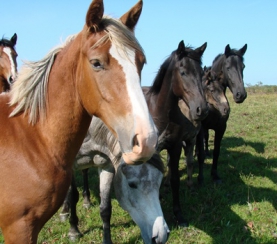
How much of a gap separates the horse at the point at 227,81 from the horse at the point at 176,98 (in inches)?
62.1

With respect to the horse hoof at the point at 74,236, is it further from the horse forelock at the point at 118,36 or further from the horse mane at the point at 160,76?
the horse forelock at the point at 118,36

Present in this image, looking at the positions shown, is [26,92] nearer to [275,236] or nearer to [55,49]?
[55,49]

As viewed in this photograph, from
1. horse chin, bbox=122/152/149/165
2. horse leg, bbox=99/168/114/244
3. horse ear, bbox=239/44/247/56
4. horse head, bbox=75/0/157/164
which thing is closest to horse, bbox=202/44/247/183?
horse ear, bbox=239/44/247/56

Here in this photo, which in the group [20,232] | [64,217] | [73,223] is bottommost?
[64,217]

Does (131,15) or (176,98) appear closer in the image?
(131,15)

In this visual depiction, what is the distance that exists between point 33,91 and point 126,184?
1.43 m

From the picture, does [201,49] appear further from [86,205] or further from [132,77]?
[132,77]

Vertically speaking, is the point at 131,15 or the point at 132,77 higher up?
the point at 131,15

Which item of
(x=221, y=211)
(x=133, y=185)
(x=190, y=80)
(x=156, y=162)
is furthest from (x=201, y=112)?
(x=133, y=185)

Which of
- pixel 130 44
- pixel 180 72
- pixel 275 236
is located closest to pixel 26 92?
pixel 130 44

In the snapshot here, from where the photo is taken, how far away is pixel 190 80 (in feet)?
14.6

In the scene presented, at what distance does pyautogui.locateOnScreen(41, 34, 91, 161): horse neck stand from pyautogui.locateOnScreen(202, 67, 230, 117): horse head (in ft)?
15.2

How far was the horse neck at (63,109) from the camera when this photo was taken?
218 cm

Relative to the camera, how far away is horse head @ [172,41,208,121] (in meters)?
4.34
